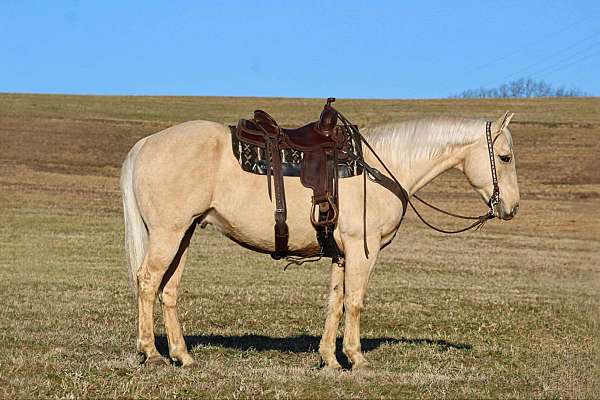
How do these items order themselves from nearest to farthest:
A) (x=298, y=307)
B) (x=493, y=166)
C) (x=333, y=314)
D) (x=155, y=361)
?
(x=155, y=361) → (x=333, y=314) → (x=493, y=166) → (x=298, y=307)

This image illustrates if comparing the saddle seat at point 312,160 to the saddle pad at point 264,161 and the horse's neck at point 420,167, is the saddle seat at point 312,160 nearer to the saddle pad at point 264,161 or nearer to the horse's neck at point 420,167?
the saddle pad at point 264,161

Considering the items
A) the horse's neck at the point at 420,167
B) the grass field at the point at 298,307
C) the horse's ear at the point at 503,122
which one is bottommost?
the grass field at the point at 298,307

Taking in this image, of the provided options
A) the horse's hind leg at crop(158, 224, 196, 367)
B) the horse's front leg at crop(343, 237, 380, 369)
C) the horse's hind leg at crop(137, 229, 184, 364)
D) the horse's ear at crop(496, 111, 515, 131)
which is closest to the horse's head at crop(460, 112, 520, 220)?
the horse's ear at crop(496, 111, 515, 131)

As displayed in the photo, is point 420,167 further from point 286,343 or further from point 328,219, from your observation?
point 286,343

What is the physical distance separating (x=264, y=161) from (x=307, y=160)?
42 cm

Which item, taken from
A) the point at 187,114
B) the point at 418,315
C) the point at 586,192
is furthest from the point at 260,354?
the point at 187,114

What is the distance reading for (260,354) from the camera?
9.75 meters

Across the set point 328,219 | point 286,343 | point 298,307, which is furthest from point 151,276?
point 298,307

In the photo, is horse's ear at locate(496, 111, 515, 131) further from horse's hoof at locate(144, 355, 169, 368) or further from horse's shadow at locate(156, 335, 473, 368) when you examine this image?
horse's hoof at locate(144, 355, 169, 368)

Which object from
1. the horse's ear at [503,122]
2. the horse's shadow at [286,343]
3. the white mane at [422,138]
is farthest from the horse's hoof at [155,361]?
the horse's ear at [503,122]

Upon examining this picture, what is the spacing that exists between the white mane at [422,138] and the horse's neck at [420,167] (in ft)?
0.11

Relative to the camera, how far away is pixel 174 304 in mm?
9211

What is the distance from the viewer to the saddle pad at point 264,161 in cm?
884

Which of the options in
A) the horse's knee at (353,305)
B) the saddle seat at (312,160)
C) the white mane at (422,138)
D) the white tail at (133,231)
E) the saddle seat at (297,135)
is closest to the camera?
the saddle seat at (312,160)
